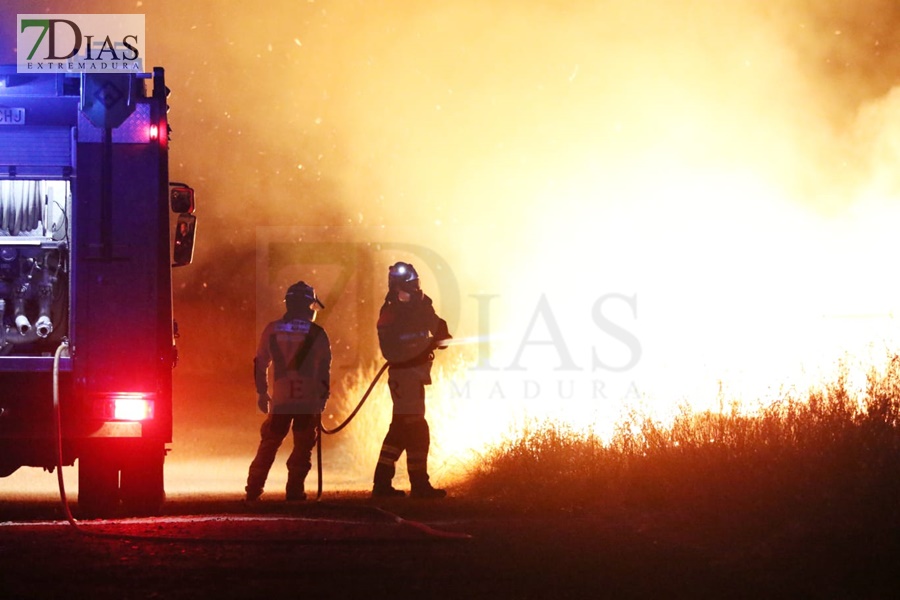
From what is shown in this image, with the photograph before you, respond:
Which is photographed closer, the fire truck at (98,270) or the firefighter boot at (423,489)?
the fire truck at (98,270)

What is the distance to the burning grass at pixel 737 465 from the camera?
6711 millimetres

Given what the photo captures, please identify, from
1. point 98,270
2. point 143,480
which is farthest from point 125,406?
point 98,270

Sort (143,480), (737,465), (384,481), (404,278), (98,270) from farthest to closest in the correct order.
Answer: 1. (384,481)
2. (404,278)
3. (143,480)
4. (737,465)
5. (98,270)

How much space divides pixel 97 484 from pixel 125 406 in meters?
0.74

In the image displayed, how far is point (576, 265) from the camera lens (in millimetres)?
15578

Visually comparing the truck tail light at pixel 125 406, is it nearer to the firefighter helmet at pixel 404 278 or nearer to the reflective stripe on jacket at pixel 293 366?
the reflective stripe on jacket at pixel 293 366

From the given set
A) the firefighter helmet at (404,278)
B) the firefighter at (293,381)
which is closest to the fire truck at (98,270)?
the firefighter at (293,381)

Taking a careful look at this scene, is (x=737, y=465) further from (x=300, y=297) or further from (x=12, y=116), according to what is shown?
(x=12, y=116)

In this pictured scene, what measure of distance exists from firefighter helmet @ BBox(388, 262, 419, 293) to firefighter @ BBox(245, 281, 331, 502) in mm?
671

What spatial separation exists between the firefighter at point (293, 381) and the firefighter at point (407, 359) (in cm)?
60

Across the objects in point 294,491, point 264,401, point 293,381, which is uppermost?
point 293,381

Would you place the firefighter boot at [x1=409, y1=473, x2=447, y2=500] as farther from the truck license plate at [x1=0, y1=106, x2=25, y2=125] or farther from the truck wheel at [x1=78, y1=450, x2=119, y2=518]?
the truck license plate at [x1=0, y1=106, x2=25, y2=125]

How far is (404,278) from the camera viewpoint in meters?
9.89

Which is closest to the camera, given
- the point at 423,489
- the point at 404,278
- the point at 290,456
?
the point at 423,489
